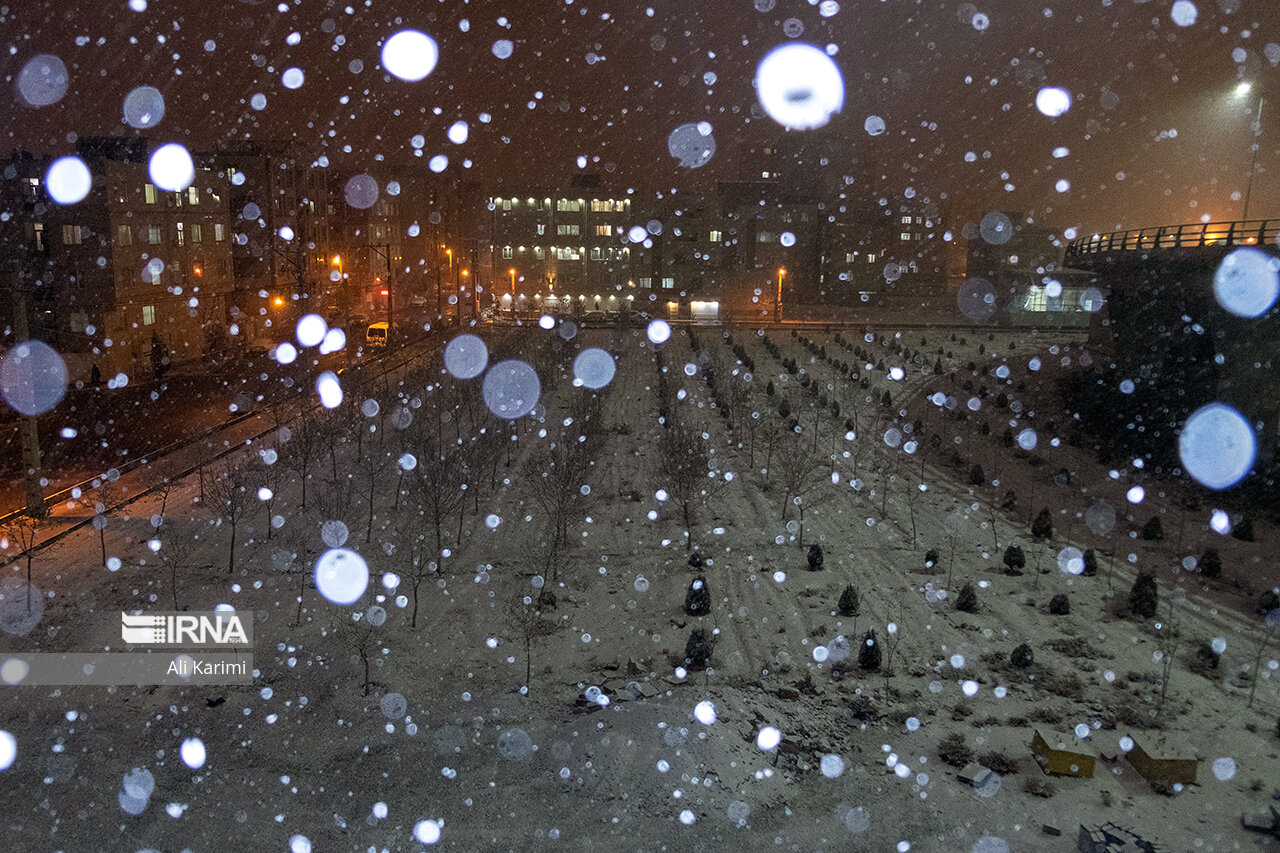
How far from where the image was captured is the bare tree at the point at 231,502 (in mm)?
14320

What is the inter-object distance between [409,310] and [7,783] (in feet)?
186

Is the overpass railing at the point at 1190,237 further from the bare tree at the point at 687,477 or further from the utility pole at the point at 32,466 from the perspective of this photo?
the utility pole at the point at 32,466

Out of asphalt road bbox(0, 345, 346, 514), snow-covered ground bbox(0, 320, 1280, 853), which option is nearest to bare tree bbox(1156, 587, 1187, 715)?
snow-covered ground bbox(0, 320, 1280, 853)

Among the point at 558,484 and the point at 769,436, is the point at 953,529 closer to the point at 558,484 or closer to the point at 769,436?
the point at 769,436

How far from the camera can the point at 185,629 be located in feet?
39.7

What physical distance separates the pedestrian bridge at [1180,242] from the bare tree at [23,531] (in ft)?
85.1

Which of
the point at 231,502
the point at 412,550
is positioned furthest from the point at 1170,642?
the point at 231,502

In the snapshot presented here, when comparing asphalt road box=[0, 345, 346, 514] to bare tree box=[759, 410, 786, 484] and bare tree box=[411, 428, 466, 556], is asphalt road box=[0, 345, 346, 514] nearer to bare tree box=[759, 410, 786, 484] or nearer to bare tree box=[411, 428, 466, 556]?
bare tree box=[411, 428, 466, 556]

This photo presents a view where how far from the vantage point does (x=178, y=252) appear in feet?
123

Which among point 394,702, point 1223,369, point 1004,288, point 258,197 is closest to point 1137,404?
point 1223,369

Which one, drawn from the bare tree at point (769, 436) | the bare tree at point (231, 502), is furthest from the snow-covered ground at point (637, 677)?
the bare tree at point (769, 436)

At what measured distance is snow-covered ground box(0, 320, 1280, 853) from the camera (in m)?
8.24

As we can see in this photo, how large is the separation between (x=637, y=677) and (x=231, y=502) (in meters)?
8.10

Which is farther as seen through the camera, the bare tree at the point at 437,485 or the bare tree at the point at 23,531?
the bare tree at the point at 437,485
